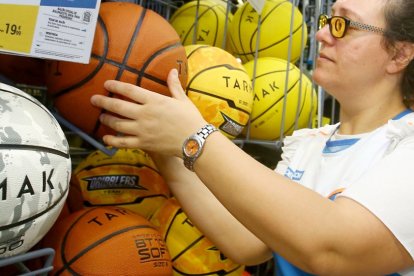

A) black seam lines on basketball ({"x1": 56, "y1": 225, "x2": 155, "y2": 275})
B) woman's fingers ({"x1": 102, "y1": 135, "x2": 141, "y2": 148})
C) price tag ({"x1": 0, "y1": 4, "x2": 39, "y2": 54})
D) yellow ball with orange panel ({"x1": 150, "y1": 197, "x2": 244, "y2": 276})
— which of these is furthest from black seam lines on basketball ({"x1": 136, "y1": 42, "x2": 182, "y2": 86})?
yellow ball with orange panel ({"x1": 150, "y1": 197, "x2": 244, "y2": 276})

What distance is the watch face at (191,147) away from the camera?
0.82 meters

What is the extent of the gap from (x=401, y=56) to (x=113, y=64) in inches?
26.7

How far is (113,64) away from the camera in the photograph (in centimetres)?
93

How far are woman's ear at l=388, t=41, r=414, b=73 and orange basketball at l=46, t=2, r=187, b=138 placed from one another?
0.52 metres

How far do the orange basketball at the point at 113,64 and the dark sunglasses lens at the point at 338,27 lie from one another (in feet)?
1.28

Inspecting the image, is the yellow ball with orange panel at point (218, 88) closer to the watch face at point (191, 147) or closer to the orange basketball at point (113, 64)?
the orange basketball at point (113, 64)

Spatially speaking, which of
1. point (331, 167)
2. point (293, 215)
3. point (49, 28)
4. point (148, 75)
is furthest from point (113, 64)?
point (331, 167)

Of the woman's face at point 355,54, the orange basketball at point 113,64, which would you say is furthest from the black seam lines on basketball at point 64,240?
the woman's face at point 355,54

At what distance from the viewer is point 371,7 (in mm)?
1047

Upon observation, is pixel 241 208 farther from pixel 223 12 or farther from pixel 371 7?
pixel 223 12

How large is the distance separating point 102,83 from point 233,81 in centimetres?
47

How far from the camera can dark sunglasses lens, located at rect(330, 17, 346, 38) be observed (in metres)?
1.05

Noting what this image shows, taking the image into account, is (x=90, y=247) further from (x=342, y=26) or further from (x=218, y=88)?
(x=342, y=26)

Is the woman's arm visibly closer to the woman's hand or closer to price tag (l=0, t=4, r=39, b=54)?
the woman's hand
